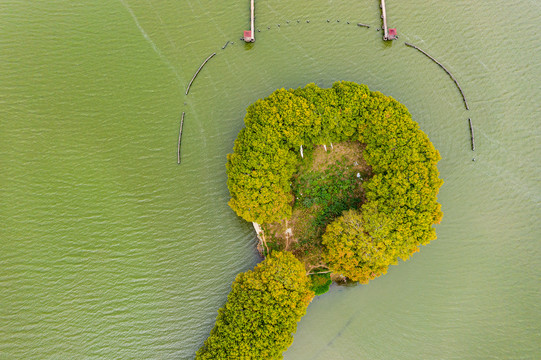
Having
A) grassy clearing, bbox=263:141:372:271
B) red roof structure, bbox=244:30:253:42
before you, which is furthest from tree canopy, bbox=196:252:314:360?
red roof structure, bbox=244:30:253:42

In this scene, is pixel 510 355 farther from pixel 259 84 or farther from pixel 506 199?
pixel 259 84

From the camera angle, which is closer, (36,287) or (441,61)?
(36,287)

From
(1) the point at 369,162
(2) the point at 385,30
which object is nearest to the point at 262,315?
(1) the point at 369,162

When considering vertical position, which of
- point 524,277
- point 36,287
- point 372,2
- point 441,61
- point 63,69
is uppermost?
point 63,69

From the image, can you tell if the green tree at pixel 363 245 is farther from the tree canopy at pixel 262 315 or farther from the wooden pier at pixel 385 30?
the wooden pier at pixel 385 30

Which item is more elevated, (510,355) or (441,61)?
(441,61)

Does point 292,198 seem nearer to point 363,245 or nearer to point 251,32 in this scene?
point 363,245

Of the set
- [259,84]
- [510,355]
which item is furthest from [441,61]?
[510,355]

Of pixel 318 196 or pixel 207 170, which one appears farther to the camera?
pixel 207 170

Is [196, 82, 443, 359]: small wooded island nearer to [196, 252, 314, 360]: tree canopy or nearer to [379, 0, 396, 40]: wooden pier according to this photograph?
[196, 252, 314, 360]: tree canopy
